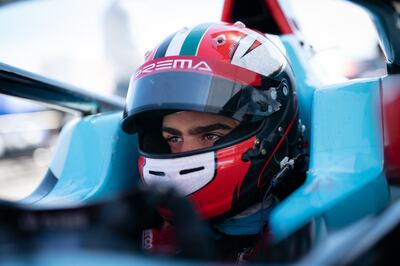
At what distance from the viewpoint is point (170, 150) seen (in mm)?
1433

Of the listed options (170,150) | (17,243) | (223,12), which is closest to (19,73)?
(170,150)

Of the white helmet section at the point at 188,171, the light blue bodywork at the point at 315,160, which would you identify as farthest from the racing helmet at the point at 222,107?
the light blue bodywork at the point at 315,160

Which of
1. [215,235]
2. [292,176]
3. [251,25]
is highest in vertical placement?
[251,25]

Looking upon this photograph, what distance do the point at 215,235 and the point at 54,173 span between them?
69cm

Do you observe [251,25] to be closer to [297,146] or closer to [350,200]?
[297,146]

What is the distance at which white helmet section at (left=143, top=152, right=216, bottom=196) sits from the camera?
3.83 ft

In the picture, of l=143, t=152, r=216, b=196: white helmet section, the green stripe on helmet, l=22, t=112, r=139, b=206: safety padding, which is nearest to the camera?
l=143, t=152, r=216, b=196: white helmet section

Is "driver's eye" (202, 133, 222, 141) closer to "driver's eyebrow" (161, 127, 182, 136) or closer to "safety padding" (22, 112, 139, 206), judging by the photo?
"driver's eyebrow" (161, 127, 182, 136)

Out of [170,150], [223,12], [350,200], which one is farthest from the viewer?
[223,12]

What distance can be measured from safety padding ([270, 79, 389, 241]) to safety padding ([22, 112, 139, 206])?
0.69 meters

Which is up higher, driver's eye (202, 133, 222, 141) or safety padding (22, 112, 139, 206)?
driver's eye (202, 133, 222, 141)

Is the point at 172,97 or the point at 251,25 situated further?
the point at 251,25

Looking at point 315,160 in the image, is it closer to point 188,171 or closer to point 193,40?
point 188,171

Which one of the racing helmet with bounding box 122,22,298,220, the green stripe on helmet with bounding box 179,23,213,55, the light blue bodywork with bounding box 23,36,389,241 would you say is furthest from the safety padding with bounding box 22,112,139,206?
the green stripe on helmet with bounding box 179,23,213,55
